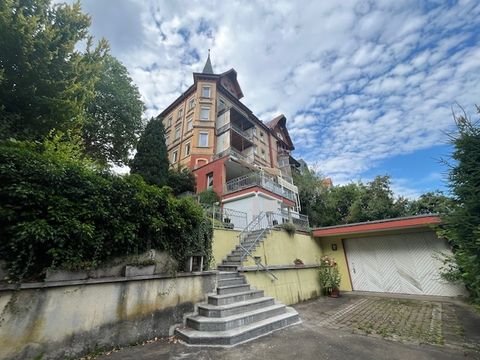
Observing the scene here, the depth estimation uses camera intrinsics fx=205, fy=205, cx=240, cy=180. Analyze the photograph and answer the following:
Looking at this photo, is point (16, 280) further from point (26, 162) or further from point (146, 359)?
point (146, 359)

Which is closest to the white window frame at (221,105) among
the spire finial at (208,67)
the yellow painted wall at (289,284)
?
the spire finial at (208,67)

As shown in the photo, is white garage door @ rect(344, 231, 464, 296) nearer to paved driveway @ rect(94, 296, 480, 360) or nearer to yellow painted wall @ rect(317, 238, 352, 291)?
yellow painted wall @ rect(317, 238, 352, 291)

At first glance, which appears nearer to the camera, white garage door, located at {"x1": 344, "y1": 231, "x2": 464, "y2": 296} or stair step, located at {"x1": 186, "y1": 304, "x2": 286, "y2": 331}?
stair step, located at {"x1": 186, "y1": 304, "x2": 286, "y2": 331}

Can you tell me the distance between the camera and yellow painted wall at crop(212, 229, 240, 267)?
314 inches

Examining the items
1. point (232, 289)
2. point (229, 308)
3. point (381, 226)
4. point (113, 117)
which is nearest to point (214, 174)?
point (113, 117)

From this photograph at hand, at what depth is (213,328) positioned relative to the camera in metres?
4.41

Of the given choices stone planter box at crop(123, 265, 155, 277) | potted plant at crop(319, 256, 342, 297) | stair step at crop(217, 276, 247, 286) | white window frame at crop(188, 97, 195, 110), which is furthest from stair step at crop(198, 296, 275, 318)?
white window frame at crop(188, 97, 195, 110)

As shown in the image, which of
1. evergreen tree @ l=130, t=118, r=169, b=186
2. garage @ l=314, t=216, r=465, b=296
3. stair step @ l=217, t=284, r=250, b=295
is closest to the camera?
stair step @ l=217, t=284, r=250, b=295

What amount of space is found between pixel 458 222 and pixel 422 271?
838cm

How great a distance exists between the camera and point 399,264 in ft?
34.3

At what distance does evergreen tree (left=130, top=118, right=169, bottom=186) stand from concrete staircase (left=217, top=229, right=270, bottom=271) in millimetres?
8478

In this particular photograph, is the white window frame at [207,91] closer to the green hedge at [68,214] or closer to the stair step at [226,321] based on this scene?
the green hedge at [68,214]

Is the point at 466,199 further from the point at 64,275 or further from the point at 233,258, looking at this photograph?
the point at 64,275

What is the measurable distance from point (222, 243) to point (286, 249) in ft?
10.9
